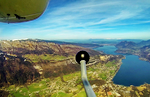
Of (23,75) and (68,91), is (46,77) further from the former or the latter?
(68,91)

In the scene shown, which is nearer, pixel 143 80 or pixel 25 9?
pixel 25 9

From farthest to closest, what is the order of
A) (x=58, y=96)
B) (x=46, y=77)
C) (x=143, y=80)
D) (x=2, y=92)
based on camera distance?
1. (x=46, y=77)
2. (x=143, y=80)
3. (x=2, y=92)
4. (x=58, y=96)

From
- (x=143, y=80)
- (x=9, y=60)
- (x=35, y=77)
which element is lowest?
(x=143, y=80)

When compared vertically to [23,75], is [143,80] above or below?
below

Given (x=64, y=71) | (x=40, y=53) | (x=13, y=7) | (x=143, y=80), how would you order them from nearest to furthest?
(x=13, y=7), (x=143, y=80), (x=64, y=71), (x=40, y=53)

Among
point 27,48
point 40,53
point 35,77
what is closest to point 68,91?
point 35,77

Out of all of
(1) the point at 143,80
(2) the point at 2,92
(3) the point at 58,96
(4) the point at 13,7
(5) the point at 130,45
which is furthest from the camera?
(5) the point at 130,45

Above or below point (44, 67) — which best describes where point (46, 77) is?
below

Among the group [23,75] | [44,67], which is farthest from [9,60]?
[44,67]

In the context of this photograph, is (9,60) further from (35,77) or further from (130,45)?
(130,45)
